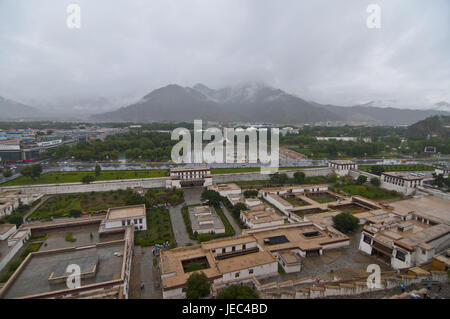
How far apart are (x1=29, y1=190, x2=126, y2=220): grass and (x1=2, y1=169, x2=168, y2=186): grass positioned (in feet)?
9.94

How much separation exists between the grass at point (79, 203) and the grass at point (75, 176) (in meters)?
3.03

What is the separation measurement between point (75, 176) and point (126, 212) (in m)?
11.4

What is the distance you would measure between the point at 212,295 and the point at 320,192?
13598 millimetres

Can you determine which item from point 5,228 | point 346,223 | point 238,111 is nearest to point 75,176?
point 5,228

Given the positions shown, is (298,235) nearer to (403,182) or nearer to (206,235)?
(206,235)

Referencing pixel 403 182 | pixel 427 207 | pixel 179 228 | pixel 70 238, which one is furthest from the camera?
pixel 403 182

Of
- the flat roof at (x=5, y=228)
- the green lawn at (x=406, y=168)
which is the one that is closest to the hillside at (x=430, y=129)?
the green lawn at (x=406, y=168)

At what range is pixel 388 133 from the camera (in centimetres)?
5425

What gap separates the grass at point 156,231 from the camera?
37.6 feet

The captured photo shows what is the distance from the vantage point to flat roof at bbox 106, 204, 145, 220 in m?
12.5

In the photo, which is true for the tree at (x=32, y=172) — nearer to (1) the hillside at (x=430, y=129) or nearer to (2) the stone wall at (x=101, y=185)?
(2) the stone wall at (x=101, y=185)

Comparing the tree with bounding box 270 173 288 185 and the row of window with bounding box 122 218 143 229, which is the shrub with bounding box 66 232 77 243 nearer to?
the row of window with bounding box 122 218 143 229

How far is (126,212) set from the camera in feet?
42.7
